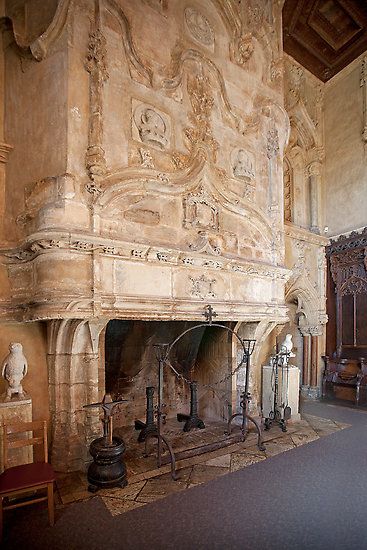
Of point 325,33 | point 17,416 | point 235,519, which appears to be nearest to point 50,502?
point 17,416

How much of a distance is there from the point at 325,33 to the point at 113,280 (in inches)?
299

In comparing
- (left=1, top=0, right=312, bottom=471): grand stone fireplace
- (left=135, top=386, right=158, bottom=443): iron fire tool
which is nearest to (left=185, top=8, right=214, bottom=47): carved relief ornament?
(left=1, top=0, right=312, bottom=471): grand stone fireplace

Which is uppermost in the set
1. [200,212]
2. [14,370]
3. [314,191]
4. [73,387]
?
[314,191]

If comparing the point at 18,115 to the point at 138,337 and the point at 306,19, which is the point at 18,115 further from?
the point at 306,19

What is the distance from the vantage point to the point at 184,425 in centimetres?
527

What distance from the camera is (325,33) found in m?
7.69

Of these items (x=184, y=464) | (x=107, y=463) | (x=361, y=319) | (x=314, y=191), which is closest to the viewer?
(x=107, y=463)

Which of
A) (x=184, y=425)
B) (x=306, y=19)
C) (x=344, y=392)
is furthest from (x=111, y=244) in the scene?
(x=306, y=19)

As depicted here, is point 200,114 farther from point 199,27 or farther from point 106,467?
point 106,467

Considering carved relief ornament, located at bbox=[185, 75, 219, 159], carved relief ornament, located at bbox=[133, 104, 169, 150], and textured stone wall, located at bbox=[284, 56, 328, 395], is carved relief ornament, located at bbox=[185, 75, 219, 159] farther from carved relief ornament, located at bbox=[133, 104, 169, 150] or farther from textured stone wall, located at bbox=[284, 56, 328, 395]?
textured stone wall, located at bbox=[284, 56, 328, 395]

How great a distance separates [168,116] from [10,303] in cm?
302

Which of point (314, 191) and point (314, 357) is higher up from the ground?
point (314, 191)

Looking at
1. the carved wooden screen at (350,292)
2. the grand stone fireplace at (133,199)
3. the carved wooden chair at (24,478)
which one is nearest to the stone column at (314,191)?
the carved wooden screen at (350,292)

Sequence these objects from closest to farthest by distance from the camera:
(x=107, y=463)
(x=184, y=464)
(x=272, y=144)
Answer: (x=107, y=463)
(x=184, y=464)
(x=272, y=144)
